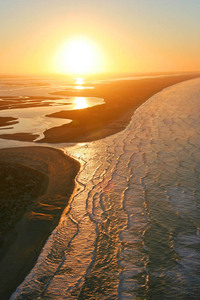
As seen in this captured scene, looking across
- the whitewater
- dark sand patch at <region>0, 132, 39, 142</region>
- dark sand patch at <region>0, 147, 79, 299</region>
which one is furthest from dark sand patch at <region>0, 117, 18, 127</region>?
the whitewater

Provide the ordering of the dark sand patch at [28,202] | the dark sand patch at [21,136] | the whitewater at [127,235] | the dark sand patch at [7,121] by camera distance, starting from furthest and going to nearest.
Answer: the dark sand patch at [7,121] < the dark sand patch at [21,136] < the dark sand patch at [28,202] < the whitewater at [127,235]

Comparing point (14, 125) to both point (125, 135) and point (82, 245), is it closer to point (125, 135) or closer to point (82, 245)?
point (125, 135)

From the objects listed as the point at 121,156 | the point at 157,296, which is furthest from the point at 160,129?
the point at 157,296

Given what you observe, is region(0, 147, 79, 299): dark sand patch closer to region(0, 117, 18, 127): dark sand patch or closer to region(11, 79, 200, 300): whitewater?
region(11, 79, 200, 300): whitewater

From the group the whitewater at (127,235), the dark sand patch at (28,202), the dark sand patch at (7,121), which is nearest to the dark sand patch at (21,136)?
the dark sand patch at (28,202)

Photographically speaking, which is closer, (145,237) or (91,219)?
(145,237)

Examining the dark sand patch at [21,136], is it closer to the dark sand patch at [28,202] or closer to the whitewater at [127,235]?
the dark sand patch at [28,202]

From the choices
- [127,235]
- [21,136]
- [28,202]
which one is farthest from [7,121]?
[127,235]
